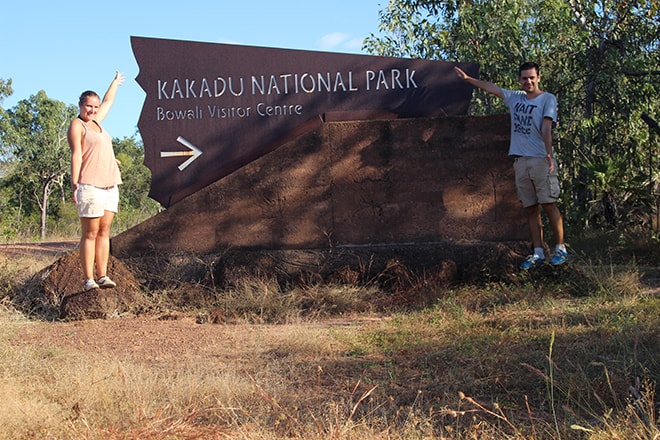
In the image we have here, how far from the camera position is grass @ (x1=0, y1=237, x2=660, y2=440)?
3.38 meters

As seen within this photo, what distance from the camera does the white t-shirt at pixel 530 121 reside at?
6.71m

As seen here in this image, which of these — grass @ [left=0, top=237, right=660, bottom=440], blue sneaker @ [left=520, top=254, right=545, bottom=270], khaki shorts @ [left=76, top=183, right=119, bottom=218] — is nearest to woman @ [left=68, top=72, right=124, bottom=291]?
khaki shorts @ [left=76, top=183, right=119, bottom=218]

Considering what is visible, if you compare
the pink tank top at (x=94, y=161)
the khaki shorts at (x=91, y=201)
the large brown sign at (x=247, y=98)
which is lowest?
the khaki shorts at (x=91, y=201)

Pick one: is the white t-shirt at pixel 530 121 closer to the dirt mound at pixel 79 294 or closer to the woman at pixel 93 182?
the woman at pixel 93 182

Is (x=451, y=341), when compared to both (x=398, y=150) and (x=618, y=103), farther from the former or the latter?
(x=618, y=103)

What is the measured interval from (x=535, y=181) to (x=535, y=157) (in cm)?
22

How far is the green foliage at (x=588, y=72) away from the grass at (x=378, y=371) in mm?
4138

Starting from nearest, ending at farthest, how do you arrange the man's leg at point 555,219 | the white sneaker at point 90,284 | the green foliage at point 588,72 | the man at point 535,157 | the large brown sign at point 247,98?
1. the white sneaker at point 90,284
2. the man at point 535,157
3. the man's leg at point 555,219
4. the large brown sign at point 247,98
5. the green foliage at point 588,72

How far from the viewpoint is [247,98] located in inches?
306

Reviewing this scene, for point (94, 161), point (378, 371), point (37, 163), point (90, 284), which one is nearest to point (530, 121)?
point (378, 371)

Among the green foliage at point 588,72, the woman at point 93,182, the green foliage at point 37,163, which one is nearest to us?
the woman at point 93,182

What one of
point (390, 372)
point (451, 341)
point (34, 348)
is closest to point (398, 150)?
point (451, 341)

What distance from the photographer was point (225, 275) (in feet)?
23.2

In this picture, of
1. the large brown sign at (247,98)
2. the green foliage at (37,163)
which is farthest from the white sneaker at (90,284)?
the green foliage at (37,163)
